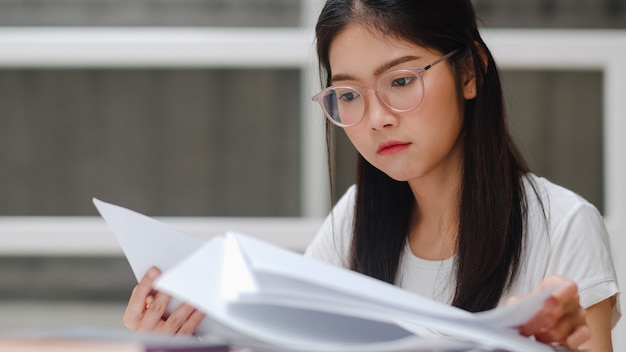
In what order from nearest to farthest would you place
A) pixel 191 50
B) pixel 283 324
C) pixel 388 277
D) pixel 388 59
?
pixel 283 324 → pixel 388 59 → pixel 388 277 → pixel 191 50

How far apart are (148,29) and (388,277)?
4.81ft

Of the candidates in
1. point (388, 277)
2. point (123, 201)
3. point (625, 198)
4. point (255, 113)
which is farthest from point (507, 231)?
point (123, 201)

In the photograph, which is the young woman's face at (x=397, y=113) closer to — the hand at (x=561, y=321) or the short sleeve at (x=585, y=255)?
the short sleeve at (x=585, y=255)

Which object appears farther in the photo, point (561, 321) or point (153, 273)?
point (153, 273)

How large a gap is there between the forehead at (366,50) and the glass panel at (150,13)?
54.0 inches

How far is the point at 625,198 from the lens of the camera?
222 centimetres

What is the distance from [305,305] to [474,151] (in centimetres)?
61

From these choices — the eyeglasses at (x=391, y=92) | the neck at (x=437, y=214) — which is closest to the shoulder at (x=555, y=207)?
the neck at (x=437, y=214)

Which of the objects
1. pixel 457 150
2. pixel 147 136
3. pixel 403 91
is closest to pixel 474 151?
pixel 457 150

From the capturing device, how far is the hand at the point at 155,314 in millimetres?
840

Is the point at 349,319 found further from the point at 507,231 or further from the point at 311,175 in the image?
the point at 311,175

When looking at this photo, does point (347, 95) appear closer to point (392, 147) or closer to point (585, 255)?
point (392, 147)

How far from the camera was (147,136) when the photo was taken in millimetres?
2480

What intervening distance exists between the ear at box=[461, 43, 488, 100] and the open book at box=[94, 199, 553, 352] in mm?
548
